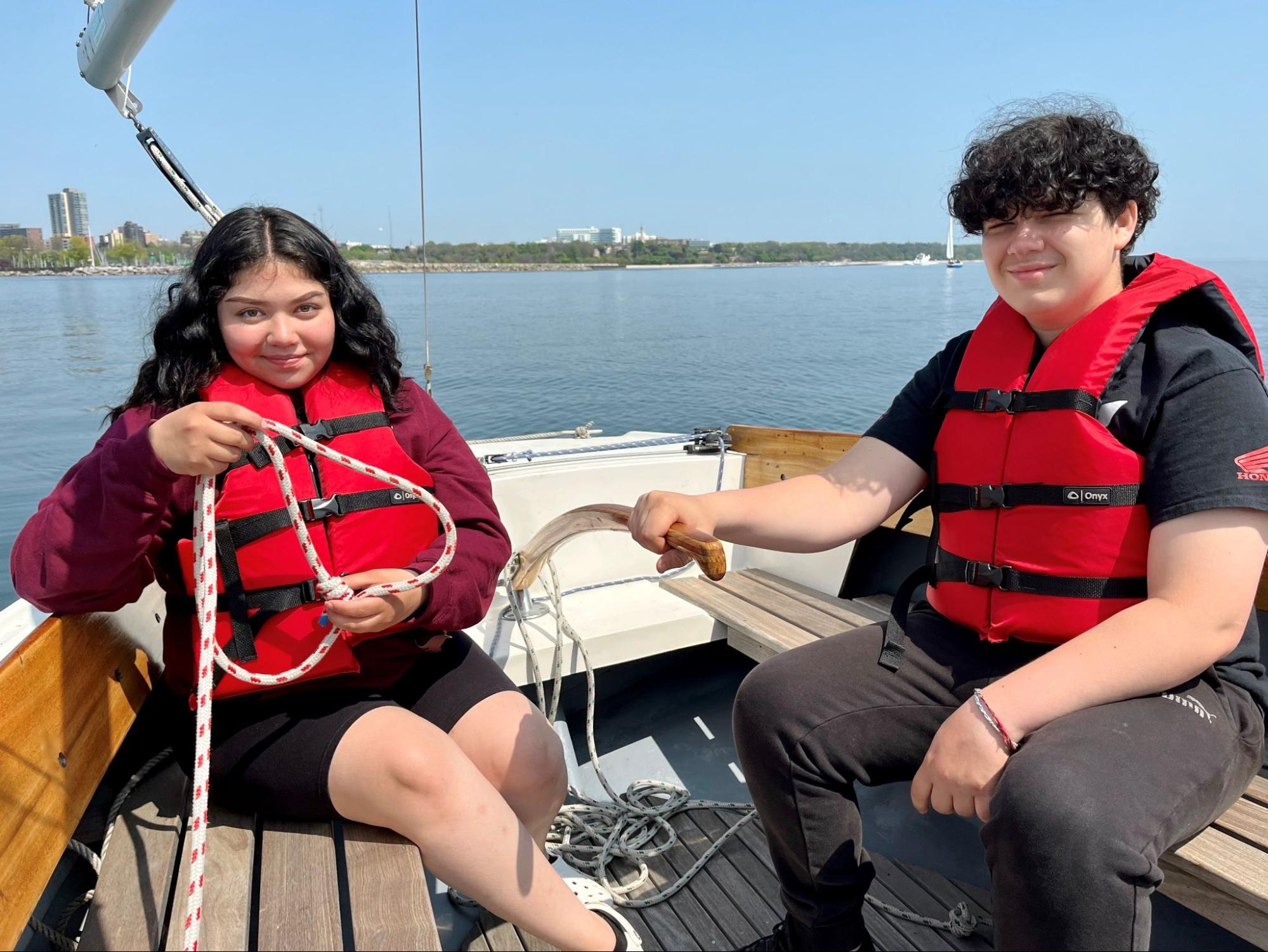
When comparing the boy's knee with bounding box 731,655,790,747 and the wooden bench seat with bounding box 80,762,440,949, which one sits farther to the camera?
the boy's knee with bounding box 731,655,790,747

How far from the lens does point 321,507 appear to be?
1.58 metres

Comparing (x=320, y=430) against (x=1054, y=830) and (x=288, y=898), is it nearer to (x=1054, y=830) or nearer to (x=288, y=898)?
(x=288, y=898)

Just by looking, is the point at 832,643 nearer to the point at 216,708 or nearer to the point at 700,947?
the point at 700,947

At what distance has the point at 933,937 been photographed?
1878mm

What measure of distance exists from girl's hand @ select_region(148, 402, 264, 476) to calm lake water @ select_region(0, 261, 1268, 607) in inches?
19.6

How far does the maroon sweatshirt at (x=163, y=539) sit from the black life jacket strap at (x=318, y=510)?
10cm

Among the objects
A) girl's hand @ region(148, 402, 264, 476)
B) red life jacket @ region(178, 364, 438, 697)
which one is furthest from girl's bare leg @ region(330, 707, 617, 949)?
girl's hand @ region(148, 402, 264, 476)

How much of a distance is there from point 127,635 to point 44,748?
42cm

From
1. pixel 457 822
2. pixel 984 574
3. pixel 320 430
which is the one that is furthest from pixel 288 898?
pixel 984 574

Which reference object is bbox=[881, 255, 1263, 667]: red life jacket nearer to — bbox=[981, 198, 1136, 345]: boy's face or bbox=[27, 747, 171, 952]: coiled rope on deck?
A: bbox=[981, 198, 1136, 345]: boy's face

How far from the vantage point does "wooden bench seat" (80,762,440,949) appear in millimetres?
1217

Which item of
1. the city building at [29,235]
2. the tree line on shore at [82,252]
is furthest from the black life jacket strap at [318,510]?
the city building at [29,235]

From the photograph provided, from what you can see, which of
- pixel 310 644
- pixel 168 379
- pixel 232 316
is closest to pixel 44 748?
pixel 310 644

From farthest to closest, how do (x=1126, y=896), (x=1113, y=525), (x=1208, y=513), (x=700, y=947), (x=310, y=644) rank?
1. (x=700, y=947)
2. (x=310, y=644)
3. (x=1113, y=525)
4. (x=1208, y=513)
5. (x=1126, y=896)
